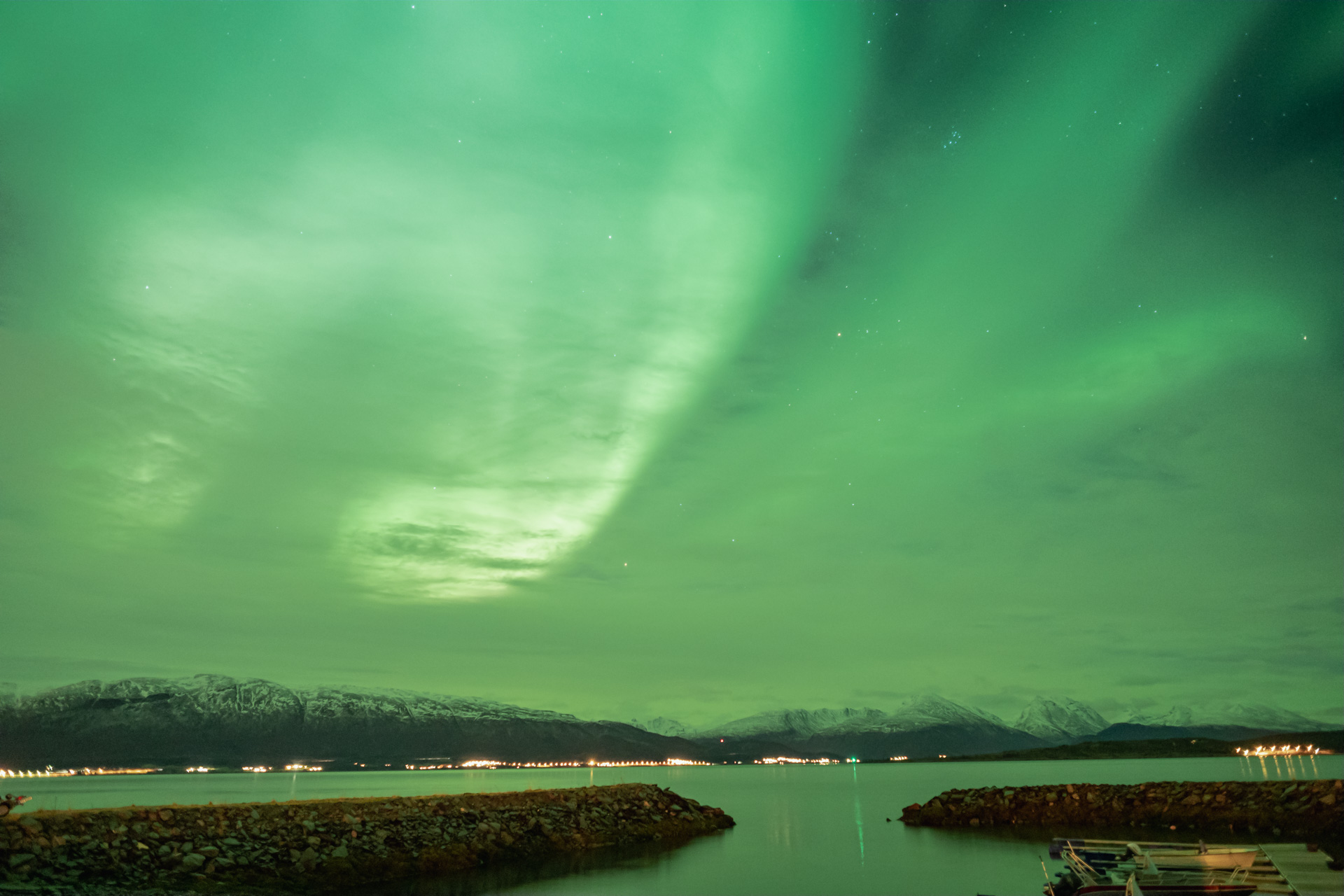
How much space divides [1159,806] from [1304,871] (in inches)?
1145

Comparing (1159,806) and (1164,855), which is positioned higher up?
(1164,855)

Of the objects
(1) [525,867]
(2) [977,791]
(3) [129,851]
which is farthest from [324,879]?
(2) [977,791]

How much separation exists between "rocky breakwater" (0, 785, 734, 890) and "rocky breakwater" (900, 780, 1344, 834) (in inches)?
1139

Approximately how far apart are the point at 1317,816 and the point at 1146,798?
12008 millimetres

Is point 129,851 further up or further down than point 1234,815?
further up

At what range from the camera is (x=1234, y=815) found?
54.6 m

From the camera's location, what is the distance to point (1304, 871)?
32969 millimetres

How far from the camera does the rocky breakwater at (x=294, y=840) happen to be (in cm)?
3100

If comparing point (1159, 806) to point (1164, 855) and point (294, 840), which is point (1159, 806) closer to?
point (1164, 855)

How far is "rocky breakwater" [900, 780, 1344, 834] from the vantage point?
50.7m

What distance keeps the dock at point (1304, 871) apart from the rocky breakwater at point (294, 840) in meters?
34.6

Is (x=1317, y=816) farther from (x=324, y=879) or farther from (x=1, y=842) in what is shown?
(x=1, y=842)

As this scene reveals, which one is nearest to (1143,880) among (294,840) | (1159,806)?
(1159,806)

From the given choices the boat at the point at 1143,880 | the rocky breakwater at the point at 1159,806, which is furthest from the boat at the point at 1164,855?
the rocky breakwater at the point at 1159,806
